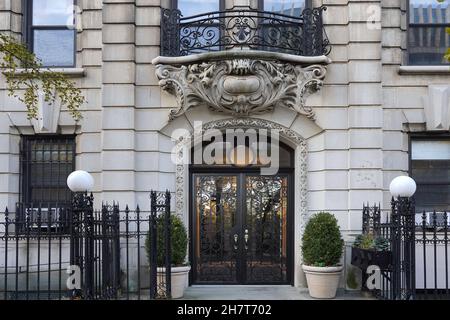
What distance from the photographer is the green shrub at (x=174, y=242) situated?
11602 mm

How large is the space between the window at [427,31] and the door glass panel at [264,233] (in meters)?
4.26

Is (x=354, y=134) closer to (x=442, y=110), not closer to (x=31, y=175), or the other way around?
(x=442, y=110)

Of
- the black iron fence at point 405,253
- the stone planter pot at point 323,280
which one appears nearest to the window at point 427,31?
the black iron fence at point 405,253

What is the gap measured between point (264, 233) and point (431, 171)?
3849 mm

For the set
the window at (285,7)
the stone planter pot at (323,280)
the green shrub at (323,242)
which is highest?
the window at (285,7)

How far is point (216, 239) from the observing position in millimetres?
13531

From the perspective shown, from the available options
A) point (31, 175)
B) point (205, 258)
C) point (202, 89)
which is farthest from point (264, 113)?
point (31, 175)

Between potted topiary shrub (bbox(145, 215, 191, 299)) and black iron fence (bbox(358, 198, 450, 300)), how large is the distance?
3366 millimetres

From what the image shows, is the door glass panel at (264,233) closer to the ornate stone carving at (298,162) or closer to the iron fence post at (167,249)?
the ornate stone carving at (298,162)

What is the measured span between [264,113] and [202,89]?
144 cm

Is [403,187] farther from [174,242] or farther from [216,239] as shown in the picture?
[216,239]

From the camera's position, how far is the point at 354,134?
12.9 metres

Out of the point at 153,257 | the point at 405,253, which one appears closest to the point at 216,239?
the point at 153,257

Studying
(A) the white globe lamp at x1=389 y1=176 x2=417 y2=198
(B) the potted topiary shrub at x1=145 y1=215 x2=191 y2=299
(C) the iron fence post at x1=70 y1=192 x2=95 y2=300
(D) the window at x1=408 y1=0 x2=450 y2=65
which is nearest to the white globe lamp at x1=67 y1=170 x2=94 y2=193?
(C) the iron fence post at x1=70 y1=192 x2=95 y2=300
